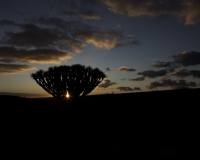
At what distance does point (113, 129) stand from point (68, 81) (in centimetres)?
936

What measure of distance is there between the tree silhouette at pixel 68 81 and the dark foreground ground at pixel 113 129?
25.9 feet

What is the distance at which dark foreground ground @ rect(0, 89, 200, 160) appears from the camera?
344 centimetres

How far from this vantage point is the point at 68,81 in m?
13.7

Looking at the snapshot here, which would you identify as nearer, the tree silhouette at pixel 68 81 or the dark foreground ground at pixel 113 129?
the dark foreground ground at pixel 113 129

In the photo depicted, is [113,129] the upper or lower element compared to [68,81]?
lower

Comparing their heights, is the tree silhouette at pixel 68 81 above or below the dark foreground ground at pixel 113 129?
above

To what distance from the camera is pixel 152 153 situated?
10.6 feet

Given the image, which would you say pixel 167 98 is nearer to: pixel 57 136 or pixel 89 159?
pixel 89 159

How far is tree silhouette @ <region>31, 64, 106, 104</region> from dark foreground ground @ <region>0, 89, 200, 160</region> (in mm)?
7889

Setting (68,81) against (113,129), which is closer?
(113,129)

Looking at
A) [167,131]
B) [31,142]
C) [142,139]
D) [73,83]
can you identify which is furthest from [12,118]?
[73,83]

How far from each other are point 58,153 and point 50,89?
1080 centimetres

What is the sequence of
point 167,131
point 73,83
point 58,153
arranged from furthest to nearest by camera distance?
point 73,83 < point 167,131 < point 58,153

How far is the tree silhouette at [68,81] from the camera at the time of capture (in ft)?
44.8
